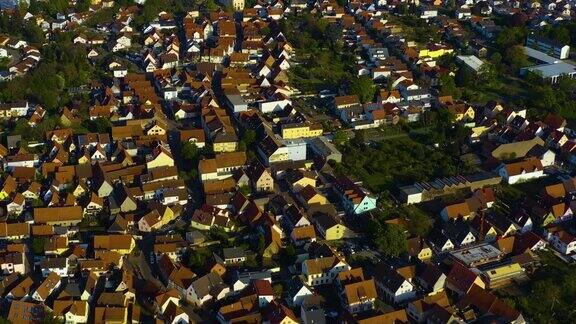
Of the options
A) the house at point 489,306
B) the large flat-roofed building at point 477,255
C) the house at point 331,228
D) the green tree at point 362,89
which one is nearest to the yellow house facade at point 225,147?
the house at point 331,228

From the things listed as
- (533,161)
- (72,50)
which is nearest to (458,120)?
(533,161)

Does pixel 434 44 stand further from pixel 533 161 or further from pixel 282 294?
pixel 282 294

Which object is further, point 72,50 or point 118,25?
point 118,25

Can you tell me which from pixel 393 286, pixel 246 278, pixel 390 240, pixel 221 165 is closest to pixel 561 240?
pixel 390 240

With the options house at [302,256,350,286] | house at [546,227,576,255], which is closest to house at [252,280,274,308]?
house at [302,256,350,286]

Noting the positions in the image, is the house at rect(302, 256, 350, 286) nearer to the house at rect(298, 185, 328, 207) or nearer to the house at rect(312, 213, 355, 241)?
the house at rect(312, 213, 355, 241)

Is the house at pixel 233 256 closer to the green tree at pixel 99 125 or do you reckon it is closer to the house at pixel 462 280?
the house at pixel 462 280

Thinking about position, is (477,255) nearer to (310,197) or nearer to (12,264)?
Answer: (310,197)
